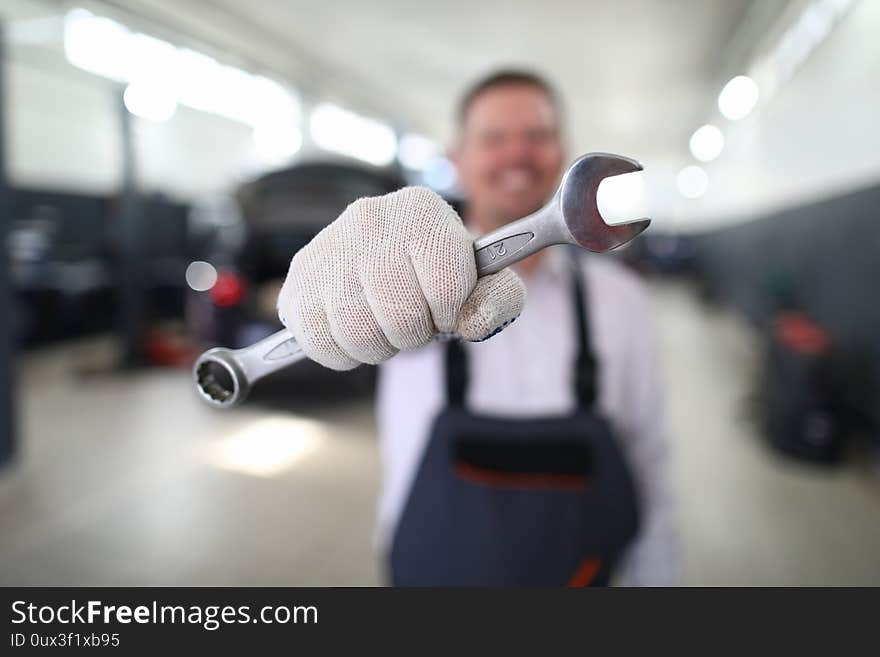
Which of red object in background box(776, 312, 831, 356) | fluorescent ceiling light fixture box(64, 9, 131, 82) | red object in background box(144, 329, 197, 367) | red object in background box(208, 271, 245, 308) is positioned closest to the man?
red object in background box(208, 271, 245, 308)

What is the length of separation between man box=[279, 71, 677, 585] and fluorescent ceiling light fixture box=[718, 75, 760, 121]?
0.42ft

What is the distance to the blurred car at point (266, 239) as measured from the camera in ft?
0.95

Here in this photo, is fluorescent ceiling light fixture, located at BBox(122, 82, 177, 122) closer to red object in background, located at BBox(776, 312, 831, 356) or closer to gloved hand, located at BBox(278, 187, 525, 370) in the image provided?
gloved hand, located at BBox(278, 187, 525, 370)

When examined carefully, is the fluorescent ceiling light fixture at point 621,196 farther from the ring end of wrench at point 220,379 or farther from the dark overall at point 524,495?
Result: the dark overall at point 524,495

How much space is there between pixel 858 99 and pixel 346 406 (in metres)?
1.81

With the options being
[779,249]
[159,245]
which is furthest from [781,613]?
[159,245]

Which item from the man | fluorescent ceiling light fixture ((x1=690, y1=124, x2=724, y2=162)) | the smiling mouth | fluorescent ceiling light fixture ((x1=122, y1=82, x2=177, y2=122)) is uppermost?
fluorescent ceiling light fixture ((x1=122, y1=82, x2=177, y2=122))

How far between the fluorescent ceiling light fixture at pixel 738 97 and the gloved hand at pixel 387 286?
0.94 feet

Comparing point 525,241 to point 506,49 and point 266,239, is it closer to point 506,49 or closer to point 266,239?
point 266,239

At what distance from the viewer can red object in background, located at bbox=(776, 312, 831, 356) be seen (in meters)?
2.45

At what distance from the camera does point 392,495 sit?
3.03ft

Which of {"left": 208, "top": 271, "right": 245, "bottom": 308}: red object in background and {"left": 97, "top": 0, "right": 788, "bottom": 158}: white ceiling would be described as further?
{"left": 97, "top": 0, "right": 788, "bottom": 158}: white ceiling

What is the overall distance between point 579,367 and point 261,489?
1.28 meters

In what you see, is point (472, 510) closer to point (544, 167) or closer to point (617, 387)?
point (617, 387)
